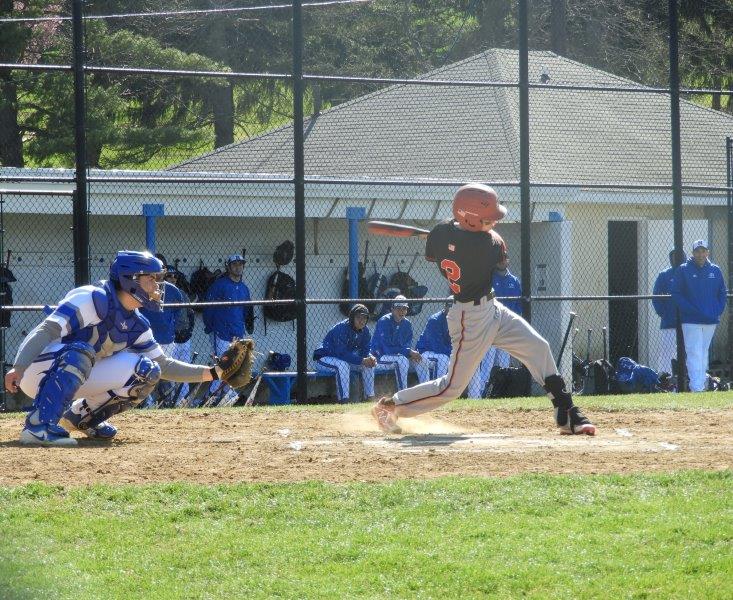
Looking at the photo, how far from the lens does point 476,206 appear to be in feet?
28.1

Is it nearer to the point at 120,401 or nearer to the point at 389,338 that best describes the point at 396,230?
the point at 120,401

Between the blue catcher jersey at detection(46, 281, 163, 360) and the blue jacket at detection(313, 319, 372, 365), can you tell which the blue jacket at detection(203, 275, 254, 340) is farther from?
the blue catcher jersey at detection(46, 281, 163, 360)

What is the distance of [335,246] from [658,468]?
11.0 meters

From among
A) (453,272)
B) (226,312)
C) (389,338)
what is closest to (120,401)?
(453,272)

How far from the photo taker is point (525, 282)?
44.2ft

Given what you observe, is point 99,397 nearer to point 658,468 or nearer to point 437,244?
point 437,244

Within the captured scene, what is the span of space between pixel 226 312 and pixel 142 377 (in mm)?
6254

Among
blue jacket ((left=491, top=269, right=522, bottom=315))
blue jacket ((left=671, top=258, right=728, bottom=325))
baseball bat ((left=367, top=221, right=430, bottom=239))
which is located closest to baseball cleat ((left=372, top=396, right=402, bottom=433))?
baseball bat ((left=367, top=221, right=430, bottom=239))

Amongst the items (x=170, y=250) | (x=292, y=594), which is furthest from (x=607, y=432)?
(x=170, y=250)

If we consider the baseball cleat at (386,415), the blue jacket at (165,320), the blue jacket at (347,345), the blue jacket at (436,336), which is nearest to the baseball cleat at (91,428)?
the baseball cleat at (386,415)

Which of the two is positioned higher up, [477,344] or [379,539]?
[477,344]

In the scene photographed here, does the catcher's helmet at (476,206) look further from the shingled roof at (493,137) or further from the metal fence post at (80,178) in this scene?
the shingled roof at (493,137)

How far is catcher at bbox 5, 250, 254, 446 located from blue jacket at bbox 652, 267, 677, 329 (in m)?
7.54

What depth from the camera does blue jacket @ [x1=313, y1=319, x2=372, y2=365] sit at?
1456 cm
